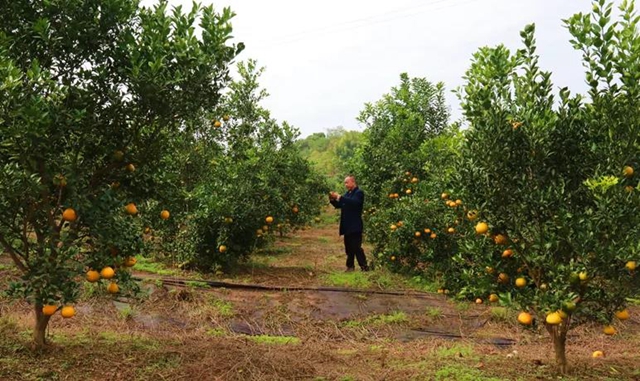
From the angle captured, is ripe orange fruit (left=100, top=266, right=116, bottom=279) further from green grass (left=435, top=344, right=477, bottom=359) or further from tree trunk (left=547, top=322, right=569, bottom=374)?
tree trunk (left=547, top=322, right=569, bottom=374)

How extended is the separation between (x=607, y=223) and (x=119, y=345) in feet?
13.9

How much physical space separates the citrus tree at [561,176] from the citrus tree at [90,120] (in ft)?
7.37

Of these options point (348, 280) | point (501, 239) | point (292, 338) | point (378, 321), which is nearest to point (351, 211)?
point (348, 280)

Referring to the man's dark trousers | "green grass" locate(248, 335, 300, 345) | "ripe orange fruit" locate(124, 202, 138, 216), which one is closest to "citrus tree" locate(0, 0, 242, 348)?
"ripe orange fruit" locate(124, 202, 138, 216)

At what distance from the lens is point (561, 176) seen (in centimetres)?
407

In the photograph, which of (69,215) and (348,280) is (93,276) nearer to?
(69,215)

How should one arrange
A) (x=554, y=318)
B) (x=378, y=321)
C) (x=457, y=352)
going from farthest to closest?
(x=378, y=321) → (x=457, y=352) → (x=554, y=318)

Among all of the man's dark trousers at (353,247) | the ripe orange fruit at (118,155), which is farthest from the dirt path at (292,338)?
the ripe orange fruit at (118,155)

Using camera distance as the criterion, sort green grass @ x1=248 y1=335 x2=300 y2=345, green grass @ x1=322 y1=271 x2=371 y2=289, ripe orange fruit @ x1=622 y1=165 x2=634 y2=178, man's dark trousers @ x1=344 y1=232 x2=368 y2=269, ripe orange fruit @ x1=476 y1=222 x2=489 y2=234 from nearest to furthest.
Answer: ripe orange fruit @ x1=622 y1=165 x2=634 y2=178 < ripe orange fruit @ x1=476 y1=222 x2=489 y2=234 < green grass @ x1=248 y1=335 x2=300 y2=345 < green grass @ x1=322 y1=271 x2=371 y2=289 < man's dark trousers @ x1=344 y1=232 x2=368 y2=269

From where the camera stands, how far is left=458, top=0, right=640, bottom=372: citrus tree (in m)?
3.68

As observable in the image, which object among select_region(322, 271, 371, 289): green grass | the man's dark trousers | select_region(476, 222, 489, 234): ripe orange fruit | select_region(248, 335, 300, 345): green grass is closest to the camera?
select_region(476, 222, 489, 234): ripe orange fruit

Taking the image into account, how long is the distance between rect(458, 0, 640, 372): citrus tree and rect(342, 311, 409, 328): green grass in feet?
8.70

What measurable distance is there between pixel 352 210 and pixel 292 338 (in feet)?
13.3

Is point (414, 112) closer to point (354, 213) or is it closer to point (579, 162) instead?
point (354, 213)
